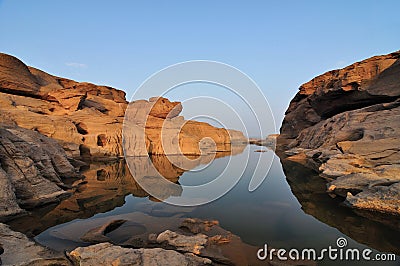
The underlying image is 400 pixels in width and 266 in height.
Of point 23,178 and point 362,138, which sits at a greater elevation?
point 362,138

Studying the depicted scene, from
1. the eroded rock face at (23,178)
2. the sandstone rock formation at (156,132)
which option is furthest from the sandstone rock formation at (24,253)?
the sandstone rock formation at (156,132)

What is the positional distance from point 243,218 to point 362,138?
15.0 metres

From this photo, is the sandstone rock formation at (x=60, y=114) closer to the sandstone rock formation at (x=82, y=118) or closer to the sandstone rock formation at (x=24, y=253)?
the sandstone rock formation at (x=82, y=118)

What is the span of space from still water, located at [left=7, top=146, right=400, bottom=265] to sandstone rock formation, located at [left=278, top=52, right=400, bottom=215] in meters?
1.23

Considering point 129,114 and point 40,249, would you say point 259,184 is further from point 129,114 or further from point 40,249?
point 129,114

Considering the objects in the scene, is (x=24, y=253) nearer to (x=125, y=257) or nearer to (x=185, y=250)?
(x=125, y=257)

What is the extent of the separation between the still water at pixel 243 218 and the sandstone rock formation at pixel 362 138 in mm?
1226

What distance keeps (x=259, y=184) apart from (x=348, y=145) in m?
7.87

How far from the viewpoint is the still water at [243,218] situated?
20.3 feet

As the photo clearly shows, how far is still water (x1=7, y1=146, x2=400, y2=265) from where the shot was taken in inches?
244

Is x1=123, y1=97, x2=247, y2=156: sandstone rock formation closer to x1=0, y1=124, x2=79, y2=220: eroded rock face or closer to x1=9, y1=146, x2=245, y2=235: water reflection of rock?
x1=9, y1=146, x2=245, y2=235: water reflection of rock

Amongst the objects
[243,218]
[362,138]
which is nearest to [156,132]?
[362,138]

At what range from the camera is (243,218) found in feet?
26.8

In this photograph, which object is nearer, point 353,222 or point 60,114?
point 353,222
